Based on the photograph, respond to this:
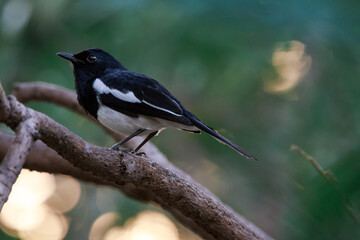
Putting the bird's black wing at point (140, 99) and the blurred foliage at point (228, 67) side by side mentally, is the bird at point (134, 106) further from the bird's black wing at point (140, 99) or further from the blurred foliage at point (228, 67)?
the blurred foliage at point (228, 67)

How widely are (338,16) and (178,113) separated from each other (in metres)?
1.48

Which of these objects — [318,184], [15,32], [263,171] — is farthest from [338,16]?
[15,32]

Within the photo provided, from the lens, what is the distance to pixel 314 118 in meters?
4.55

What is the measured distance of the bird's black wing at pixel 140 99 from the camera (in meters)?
2.95

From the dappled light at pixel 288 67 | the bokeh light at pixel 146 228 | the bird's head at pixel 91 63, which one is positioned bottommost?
the bokeh light at pixel 146 228

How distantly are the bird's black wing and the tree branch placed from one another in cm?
40

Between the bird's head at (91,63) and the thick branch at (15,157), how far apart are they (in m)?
1.53

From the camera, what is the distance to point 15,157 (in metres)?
1.79

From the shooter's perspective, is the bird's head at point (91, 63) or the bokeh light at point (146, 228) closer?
the bird's head at point (91, 63)

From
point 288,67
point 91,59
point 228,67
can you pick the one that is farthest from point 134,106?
point 288,67

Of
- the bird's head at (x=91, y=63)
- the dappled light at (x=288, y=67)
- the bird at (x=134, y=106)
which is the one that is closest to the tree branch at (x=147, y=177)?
the bird at (x=134, y=106)

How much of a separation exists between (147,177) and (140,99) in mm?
613

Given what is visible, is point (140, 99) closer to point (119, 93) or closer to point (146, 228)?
point (119, 93)

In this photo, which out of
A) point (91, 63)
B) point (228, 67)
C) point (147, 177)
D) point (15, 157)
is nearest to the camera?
point (15, 157)
